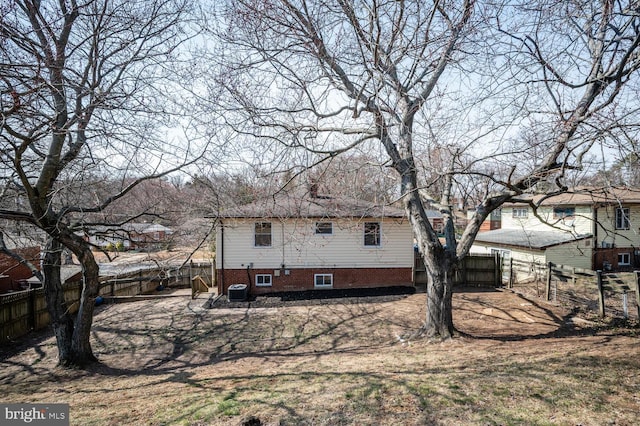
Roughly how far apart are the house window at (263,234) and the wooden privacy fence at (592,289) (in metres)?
10.8

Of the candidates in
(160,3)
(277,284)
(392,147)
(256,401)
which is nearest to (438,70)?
(392,147)

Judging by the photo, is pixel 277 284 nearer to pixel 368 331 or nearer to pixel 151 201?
pixel 368 331

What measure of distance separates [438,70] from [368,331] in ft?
22.7

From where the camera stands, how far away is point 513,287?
13961 mm

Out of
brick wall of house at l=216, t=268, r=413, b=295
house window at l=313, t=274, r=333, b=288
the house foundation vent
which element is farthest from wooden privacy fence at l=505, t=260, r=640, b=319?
the house foundation vent

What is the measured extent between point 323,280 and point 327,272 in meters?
0.42

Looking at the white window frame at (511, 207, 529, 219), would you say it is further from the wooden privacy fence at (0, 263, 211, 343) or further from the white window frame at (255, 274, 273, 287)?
the wooden privacy fence at (0, 263, 211, 343)

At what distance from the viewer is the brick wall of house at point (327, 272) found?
1424 centimetres

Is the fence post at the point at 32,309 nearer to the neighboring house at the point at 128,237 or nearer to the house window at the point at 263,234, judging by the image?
the neighboring house at the point at 128,237

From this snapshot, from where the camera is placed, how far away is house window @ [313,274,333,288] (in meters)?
14.6

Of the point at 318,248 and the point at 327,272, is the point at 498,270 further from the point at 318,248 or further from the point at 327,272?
the point at 318,248

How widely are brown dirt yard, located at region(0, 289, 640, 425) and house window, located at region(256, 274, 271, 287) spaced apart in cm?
250

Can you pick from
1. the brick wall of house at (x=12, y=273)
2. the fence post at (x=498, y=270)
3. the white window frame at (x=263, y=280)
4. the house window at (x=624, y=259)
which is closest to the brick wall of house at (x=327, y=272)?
the white window frame at (x=263, y=280)

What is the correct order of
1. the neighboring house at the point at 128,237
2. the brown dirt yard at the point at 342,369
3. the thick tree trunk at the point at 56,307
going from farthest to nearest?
the thick tree trunk at the point at 56,307, the neighboring house at the point at 128,237, the brown dirt yard at the point at 342,369
